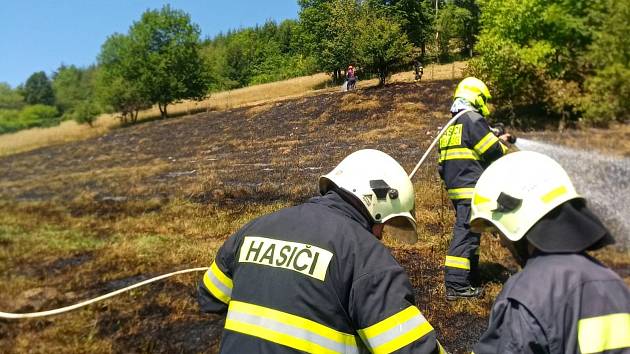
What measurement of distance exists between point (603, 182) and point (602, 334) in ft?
30.4

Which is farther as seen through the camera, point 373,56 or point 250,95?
point 250,95

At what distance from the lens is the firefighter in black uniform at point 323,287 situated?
158cm

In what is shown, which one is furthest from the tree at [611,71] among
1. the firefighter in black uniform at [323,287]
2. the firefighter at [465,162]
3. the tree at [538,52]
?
the firefighter in black uniform at [323,287]

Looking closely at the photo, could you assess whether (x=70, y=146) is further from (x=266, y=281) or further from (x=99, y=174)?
(x=266, y=281)

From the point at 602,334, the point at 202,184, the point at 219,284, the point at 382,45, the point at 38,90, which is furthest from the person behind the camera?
the point at 382,45

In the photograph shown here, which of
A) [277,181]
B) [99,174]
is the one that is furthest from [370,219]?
[99,174]

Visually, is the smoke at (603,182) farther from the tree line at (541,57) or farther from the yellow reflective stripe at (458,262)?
the tree line at (541,57)

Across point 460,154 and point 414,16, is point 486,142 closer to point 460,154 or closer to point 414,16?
point 460,154

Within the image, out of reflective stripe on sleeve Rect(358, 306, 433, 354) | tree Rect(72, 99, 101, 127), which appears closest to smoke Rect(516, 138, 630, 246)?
reflective stripe on sleeve Rect(358, 306, 433, 354)

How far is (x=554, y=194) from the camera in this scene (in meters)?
1.58

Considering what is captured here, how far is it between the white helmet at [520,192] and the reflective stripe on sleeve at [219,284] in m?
1.09

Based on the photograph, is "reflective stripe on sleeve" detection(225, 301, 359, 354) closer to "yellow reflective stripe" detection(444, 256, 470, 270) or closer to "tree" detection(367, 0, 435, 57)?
"yellow reflective stripe" detection(444, 256, 470, 270)

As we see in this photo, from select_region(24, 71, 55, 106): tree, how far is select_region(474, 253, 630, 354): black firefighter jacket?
61.5ft

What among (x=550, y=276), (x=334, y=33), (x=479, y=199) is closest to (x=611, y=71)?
(x=479, y=199)
